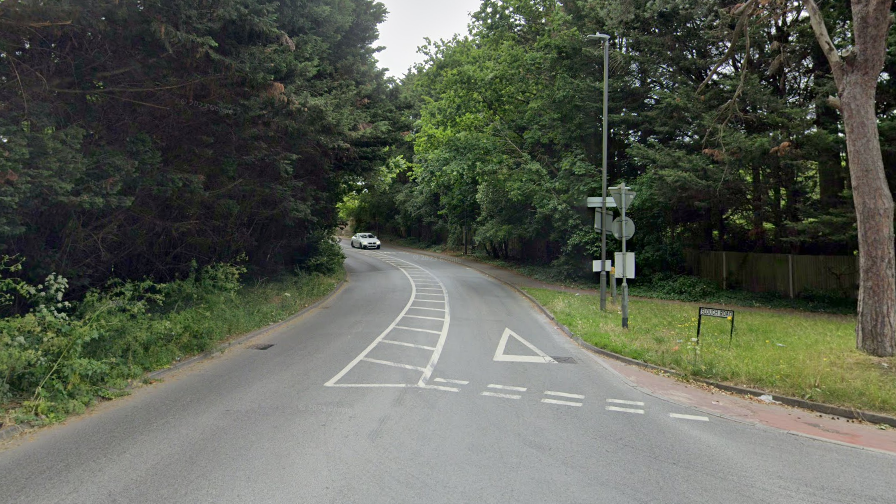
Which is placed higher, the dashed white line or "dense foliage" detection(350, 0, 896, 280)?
"dense foliage" detection(350, 0, 896, 280)

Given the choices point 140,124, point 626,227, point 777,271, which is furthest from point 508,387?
point 777,271

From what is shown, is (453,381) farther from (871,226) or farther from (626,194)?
(626,194)

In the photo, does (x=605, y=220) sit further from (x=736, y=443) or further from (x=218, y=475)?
(x=218, y=475)

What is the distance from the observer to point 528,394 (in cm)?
779

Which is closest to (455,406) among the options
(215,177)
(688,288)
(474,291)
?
(215,177)

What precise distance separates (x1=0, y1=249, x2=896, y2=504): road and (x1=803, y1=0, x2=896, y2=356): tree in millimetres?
4680

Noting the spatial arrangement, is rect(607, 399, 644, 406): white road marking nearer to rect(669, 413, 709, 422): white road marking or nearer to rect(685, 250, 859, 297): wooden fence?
rect(669, 413, 709, 422): white road marking

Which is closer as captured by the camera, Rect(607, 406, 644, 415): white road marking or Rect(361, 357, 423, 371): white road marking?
Rect(607, 406, 644, 415): white road marking

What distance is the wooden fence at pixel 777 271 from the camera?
18359mm

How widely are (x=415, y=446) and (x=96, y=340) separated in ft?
19.1

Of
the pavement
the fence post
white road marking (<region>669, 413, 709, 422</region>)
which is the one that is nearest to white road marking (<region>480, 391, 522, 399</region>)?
white road marking (<region>669, 413, 709, 422</region>)

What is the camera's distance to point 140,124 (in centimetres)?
1040

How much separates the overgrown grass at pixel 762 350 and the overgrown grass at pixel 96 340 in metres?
8.59

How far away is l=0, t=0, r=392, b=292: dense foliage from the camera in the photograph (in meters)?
7.76
